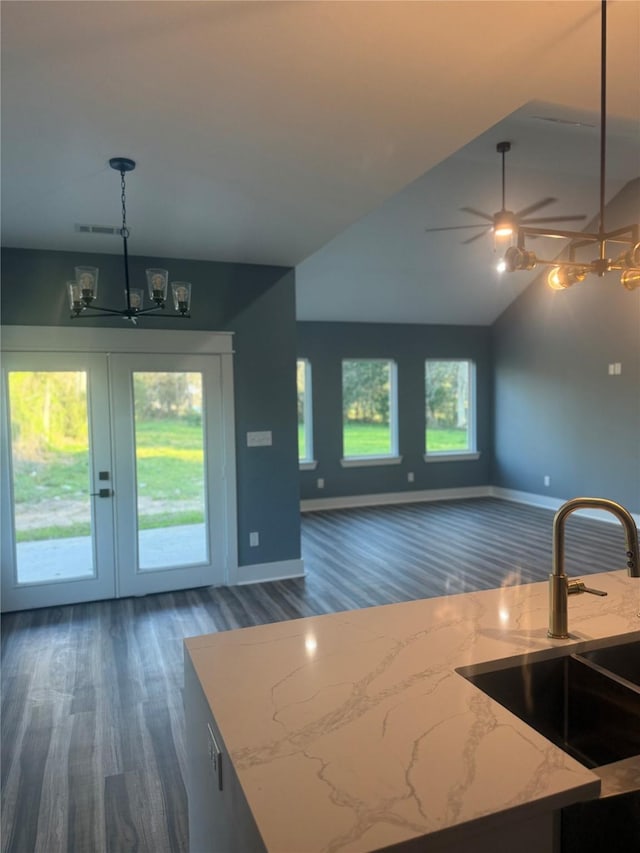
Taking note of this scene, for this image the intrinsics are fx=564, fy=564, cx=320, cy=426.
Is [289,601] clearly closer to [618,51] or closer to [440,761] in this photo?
[440,761]

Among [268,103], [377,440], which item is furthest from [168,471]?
[377,440]

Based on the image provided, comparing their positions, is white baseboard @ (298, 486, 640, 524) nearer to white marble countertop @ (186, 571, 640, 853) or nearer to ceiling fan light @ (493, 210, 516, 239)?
ceiling fan light @ (493, 210, 516, 239)

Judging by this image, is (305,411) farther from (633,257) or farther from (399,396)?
(633,257)

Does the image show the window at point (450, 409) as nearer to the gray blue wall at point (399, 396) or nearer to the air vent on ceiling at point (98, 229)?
the gray blue wall at point (399, 396)

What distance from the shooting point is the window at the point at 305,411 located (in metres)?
8.08

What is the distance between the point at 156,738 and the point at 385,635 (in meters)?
1.72

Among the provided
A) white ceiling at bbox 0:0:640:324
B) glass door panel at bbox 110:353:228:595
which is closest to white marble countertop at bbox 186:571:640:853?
white ceiling at bbox 0:0:640:324

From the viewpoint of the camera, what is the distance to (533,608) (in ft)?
5.57

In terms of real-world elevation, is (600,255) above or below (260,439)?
above

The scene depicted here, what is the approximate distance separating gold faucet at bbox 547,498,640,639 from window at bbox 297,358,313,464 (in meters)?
6.60

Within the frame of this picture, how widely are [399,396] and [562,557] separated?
7194 millimetres

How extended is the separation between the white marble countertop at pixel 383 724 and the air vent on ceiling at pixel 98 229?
3.06 m

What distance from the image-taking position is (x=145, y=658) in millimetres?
3490

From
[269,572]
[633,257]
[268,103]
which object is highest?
[268,103]
